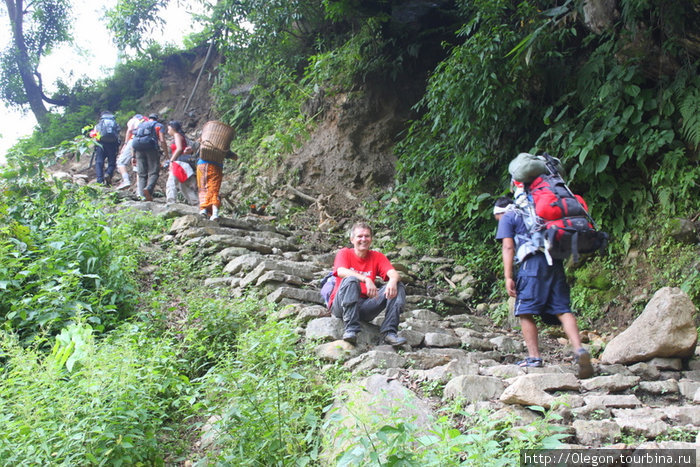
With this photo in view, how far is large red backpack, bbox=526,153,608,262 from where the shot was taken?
3908mm

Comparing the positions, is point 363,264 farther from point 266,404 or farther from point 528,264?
point 266,404

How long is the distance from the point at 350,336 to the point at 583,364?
1703 mm

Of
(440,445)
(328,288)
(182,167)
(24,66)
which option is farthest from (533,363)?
(24,66)

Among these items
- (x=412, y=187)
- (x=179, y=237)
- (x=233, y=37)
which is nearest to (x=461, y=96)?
(x=412, y=187)

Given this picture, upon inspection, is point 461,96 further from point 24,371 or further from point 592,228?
point 24,371

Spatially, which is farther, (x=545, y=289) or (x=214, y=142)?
(x=214, y=142)

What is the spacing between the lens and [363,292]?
448 centimetres

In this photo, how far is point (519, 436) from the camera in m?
2.47

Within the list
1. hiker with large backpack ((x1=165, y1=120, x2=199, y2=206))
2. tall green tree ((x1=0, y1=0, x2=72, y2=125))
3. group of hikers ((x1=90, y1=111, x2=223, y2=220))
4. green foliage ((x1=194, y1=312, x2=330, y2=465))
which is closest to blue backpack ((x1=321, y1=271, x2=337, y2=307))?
green foliage ((x1=194, y1=312, x2=330, y2=465))

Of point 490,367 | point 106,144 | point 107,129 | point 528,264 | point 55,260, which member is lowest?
point 490,367

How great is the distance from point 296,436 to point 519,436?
3.97ft

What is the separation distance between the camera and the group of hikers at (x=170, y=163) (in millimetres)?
8656

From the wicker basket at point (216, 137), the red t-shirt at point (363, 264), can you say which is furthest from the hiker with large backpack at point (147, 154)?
the red t-shirt at point (363, 264)

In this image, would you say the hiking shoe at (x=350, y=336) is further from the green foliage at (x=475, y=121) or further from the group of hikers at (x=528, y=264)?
the green foliage at (x=475, y=121)
